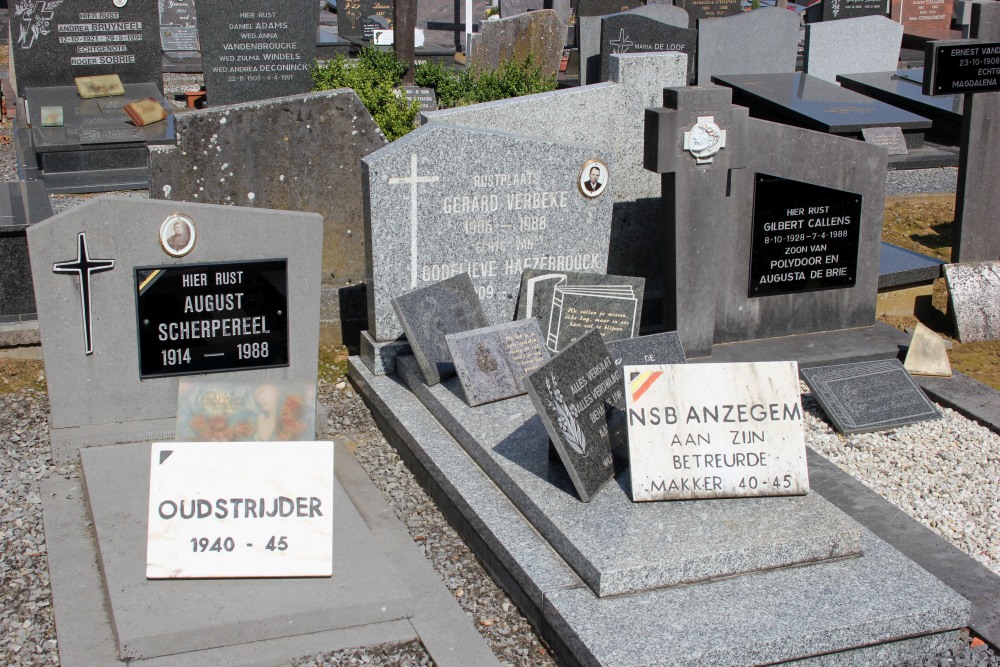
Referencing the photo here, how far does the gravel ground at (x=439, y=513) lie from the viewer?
12.4ft

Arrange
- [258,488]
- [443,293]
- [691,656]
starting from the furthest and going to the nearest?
[443,293], [258,488], [691,656]

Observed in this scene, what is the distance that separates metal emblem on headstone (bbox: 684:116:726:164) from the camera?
5.84m

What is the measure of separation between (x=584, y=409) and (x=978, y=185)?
186 inches

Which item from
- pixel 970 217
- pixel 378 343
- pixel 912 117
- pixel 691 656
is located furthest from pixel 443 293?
pixel 912 117

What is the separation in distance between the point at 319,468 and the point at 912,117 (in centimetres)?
953

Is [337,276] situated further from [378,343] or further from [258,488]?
[258,488]

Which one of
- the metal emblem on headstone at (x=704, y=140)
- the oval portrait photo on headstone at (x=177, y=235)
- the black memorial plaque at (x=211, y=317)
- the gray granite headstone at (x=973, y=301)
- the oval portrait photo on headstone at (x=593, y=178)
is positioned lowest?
the gray granite headstone at (x=973, y=301)

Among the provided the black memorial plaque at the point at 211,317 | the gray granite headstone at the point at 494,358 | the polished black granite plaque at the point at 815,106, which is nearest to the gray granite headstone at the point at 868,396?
the gray granite headstone at the point at 494,358

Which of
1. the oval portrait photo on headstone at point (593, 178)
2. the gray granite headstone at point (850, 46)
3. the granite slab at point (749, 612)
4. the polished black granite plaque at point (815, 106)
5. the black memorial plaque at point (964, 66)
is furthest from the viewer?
the gray granite headstone at point (850, 46)

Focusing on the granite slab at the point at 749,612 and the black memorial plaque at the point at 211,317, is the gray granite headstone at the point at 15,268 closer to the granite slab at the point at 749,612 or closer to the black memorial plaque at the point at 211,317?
the black memorial plaque at the point at 211,317

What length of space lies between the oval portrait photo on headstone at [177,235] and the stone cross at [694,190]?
2538 millimetres

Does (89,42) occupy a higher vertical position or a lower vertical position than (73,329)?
higher

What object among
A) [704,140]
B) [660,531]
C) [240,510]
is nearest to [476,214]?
[704,140]

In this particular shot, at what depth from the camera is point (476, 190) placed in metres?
6.05
